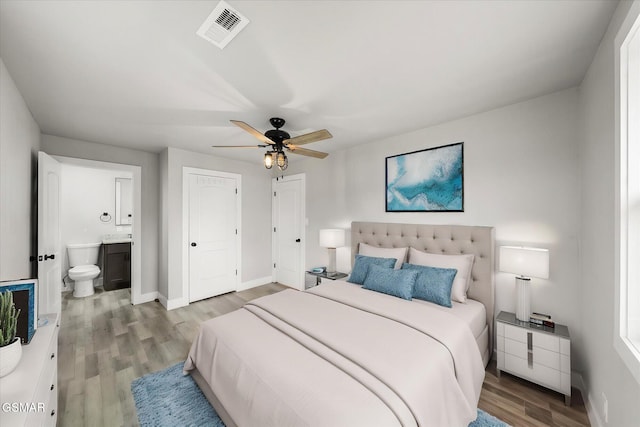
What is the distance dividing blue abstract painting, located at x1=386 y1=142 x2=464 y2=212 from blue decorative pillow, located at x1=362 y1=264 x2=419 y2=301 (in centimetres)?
90

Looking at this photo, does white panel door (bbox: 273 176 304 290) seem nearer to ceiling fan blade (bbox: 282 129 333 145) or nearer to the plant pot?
ceiling fan blade (bbox: 282 129 333 145)

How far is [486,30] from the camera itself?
1446 mm

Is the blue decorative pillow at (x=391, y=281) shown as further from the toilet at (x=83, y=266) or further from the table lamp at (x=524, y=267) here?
the toilet at (x=83, y=266)

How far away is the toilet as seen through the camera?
4332 mm

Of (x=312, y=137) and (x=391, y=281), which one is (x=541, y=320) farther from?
(x=312, y=137)

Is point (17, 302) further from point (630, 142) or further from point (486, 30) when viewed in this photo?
point (630, 142)

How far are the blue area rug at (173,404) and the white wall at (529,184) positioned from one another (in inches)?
48.5

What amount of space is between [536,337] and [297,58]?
2811 millimetres

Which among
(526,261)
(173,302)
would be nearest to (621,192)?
(526,261)

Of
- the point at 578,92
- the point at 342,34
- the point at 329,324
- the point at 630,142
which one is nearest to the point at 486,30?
the point at 342,34

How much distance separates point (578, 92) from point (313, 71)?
2221 mm

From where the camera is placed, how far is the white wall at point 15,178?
5.85 feet

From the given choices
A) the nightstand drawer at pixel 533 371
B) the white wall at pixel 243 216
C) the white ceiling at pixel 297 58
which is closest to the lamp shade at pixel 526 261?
the nightstand drawer at pixel 533 371

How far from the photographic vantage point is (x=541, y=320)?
6.97 ft
